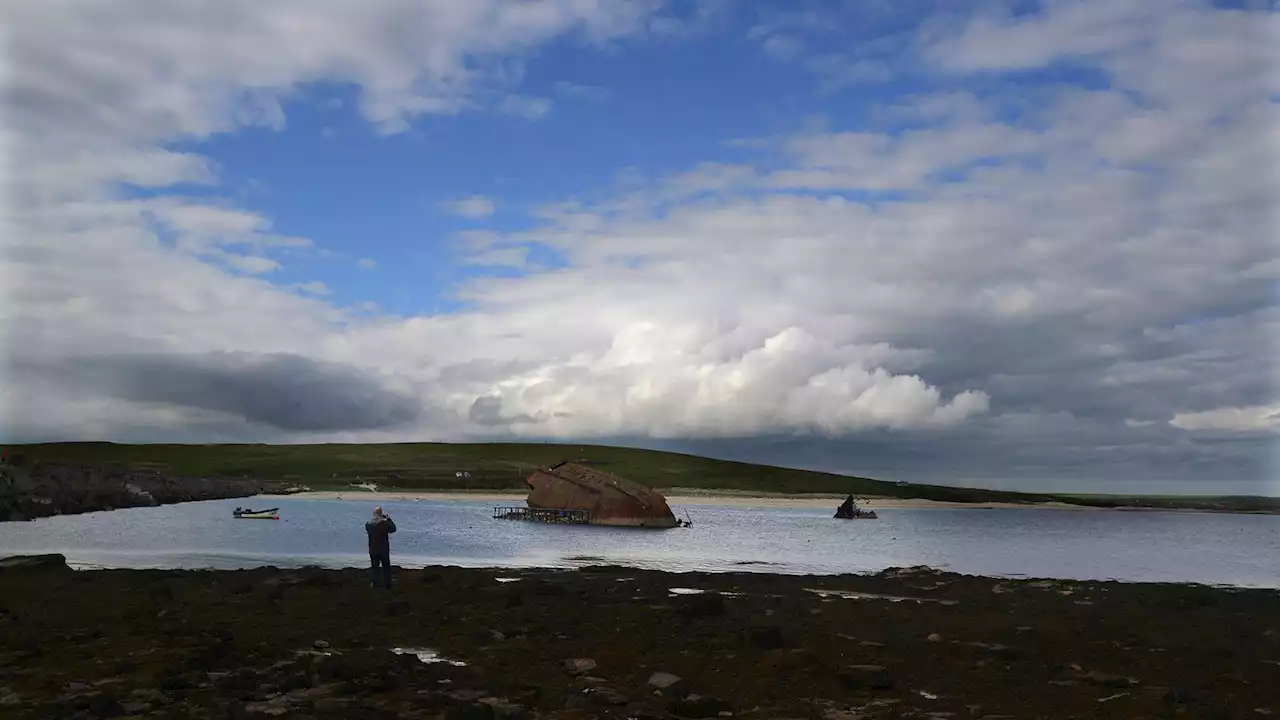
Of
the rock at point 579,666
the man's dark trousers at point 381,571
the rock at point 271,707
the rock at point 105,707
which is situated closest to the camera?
the rock at point 105,707

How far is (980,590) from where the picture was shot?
38719mm

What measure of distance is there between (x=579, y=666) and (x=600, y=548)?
51.8m

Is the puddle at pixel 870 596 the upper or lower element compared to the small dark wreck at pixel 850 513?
upper

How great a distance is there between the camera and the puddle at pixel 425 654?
20.0 m

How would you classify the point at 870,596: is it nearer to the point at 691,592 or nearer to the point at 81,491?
the point at 691,592

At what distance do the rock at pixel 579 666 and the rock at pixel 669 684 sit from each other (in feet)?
4.82

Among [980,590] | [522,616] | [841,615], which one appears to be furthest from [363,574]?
[980,590]

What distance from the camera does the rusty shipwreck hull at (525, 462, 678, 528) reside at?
4218 inches

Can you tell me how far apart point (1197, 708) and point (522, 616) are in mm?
16307

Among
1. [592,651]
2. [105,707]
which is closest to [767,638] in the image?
[592,651]

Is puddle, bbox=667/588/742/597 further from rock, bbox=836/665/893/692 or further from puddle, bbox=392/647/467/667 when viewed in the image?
rock, bbox=836/665/893/692

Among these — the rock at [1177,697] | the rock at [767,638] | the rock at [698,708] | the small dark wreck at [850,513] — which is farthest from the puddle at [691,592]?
the small dark wreck at [850,513]

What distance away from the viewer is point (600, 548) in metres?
70.8

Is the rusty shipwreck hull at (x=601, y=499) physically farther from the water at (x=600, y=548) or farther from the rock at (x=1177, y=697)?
the rock at (x=1177, y=697)
